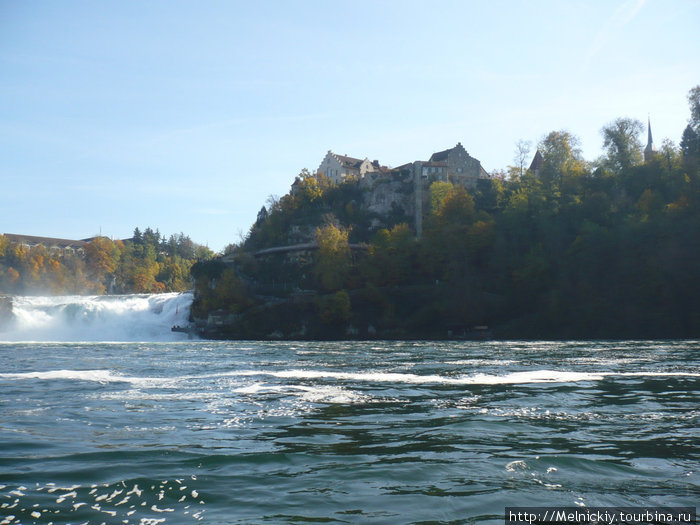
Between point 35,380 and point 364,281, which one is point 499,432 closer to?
point 35,380

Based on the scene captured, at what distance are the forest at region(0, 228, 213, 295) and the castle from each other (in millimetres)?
73516

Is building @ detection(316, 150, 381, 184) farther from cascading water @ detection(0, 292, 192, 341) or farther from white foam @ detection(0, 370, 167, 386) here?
white foam @ detection(0, 370, 167, 386)

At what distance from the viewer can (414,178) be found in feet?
389

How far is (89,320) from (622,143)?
90.3 meters

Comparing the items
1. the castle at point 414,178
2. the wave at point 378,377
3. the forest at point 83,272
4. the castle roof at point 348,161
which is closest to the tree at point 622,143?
the castle at point 414,178

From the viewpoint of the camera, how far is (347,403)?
669 inches

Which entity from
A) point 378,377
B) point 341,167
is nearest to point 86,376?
point 378,377

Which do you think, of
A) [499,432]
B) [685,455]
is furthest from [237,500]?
[685,455]

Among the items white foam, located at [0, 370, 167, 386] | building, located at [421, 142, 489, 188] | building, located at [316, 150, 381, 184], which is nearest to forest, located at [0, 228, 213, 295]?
building, located at [316, 150, 381, 184]

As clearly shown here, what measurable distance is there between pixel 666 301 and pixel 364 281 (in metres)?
41.4

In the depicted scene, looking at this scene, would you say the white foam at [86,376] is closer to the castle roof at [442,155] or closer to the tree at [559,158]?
the tree at [559,158]

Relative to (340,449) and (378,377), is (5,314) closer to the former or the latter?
(378,377)

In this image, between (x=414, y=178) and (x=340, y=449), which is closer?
(x=340, y=449)

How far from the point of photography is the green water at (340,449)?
7551mm
